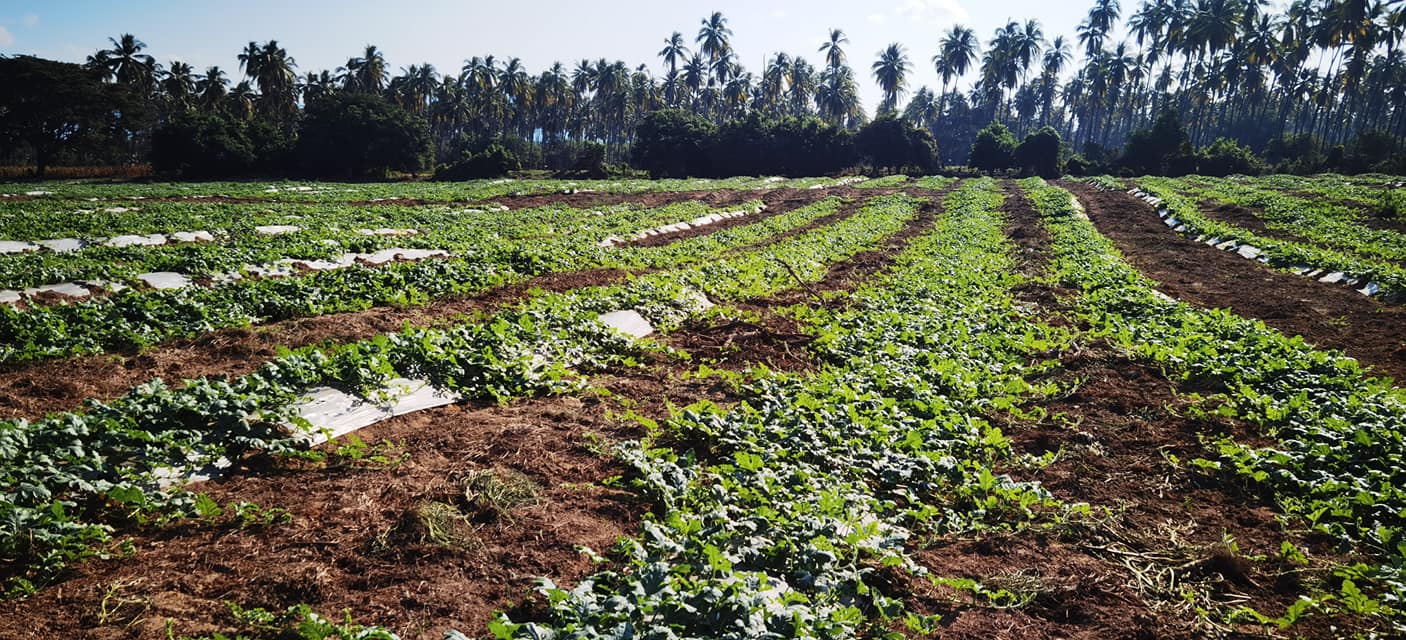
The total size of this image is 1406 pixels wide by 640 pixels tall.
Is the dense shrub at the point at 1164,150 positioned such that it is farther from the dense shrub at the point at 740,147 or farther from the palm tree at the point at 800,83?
the palm tree at the point at 800,83

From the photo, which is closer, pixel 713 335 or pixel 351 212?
pixel 713 335

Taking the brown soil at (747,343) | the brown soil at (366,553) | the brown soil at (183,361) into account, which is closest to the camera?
the brown soil at (366,553)

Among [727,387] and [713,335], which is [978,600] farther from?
[713,335]

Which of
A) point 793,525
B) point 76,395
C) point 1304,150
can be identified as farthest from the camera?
point 1304,150

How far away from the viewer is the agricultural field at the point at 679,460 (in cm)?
391

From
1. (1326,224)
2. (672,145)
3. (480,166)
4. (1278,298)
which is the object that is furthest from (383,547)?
(672,145)

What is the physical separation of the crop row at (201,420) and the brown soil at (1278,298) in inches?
435

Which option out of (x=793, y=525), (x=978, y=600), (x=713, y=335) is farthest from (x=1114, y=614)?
(x=713, y=335)

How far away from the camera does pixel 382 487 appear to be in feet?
17.0

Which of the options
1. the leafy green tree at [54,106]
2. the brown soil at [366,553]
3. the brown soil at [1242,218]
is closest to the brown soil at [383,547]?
the brown soil at [366,553]

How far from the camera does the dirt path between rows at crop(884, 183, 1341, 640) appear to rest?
4203 millimetres

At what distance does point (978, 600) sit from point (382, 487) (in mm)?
4470

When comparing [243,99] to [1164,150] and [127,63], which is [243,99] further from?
[1164,150]

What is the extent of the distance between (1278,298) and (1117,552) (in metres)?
12.2
